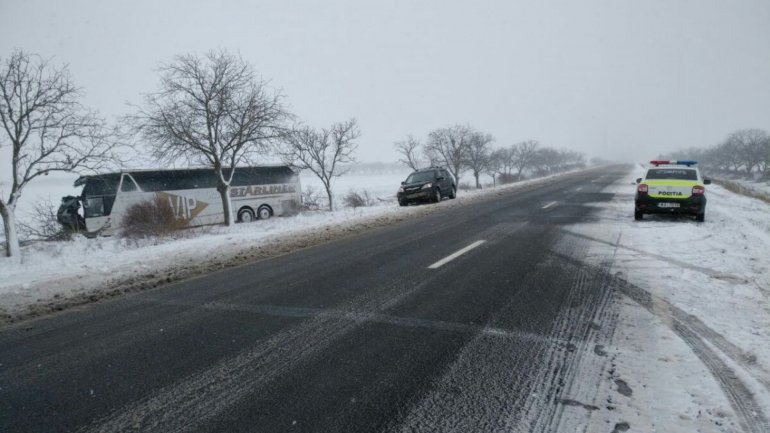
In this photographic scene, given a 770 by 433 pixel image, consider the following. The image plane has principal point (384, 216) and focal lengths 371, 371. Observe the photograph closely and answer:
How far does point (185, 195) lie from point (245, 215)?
11.2 feet

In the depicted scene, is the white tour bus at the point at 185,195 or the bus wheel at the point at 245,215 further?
the bus wheel at the point at 245,215

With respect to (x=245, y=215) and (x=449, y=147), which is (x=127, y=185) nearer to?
(x=245, y=215)

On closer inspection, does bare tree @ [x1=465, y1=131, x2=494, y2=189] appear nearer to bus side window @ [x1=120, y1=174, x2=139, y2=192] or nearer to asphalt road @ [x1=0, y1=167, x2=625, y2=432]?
bus side window @ [x1=120, y1=174, x2=139, y2=192]

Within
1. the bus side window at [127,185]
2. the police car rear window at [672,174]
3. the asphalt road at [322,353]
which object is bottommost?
the asphalt road at [322,353]

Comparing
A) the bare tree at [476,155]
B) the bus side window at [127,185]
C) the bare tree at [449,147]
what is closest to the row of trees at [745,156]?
the bare tree at [476,155]

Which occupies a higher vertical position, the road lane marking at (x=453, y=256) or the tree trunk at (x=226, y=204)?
the tree trunk at (x=226, y=204)

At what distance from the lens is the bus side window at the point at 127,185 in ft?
56.9

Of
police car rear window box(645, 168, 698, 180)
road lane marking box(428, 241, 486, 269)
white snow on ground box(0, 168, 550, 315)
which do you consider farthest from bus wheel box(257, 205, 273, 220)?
police car rear window box(645, 168, 698, 180)

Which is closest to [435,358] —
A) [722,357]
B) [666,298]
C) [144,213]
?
[722,357]

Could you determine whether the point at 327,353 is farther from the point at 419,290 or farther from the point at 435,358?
the point at 419,290

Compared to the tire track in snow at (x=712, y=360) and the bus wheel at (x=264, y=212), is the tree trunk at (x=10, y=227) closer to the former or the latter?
the bus wheel at (x=264, y=212)

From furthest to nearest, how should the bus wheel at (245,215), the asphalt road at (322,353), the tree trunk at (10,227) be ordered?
1. the bus wheel at (245,215)
2. the tree trunk at (10,227)
3. the asphalt road at (322,353)

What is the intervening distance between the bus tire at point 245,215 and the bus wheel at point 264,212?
388 mm

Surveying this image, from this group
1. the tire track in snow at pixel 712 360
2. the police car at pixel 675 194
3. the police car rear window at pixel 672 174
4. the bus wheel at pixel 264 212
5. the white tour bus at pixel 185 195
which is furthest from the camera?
the bus wheel at pixel 264 212
